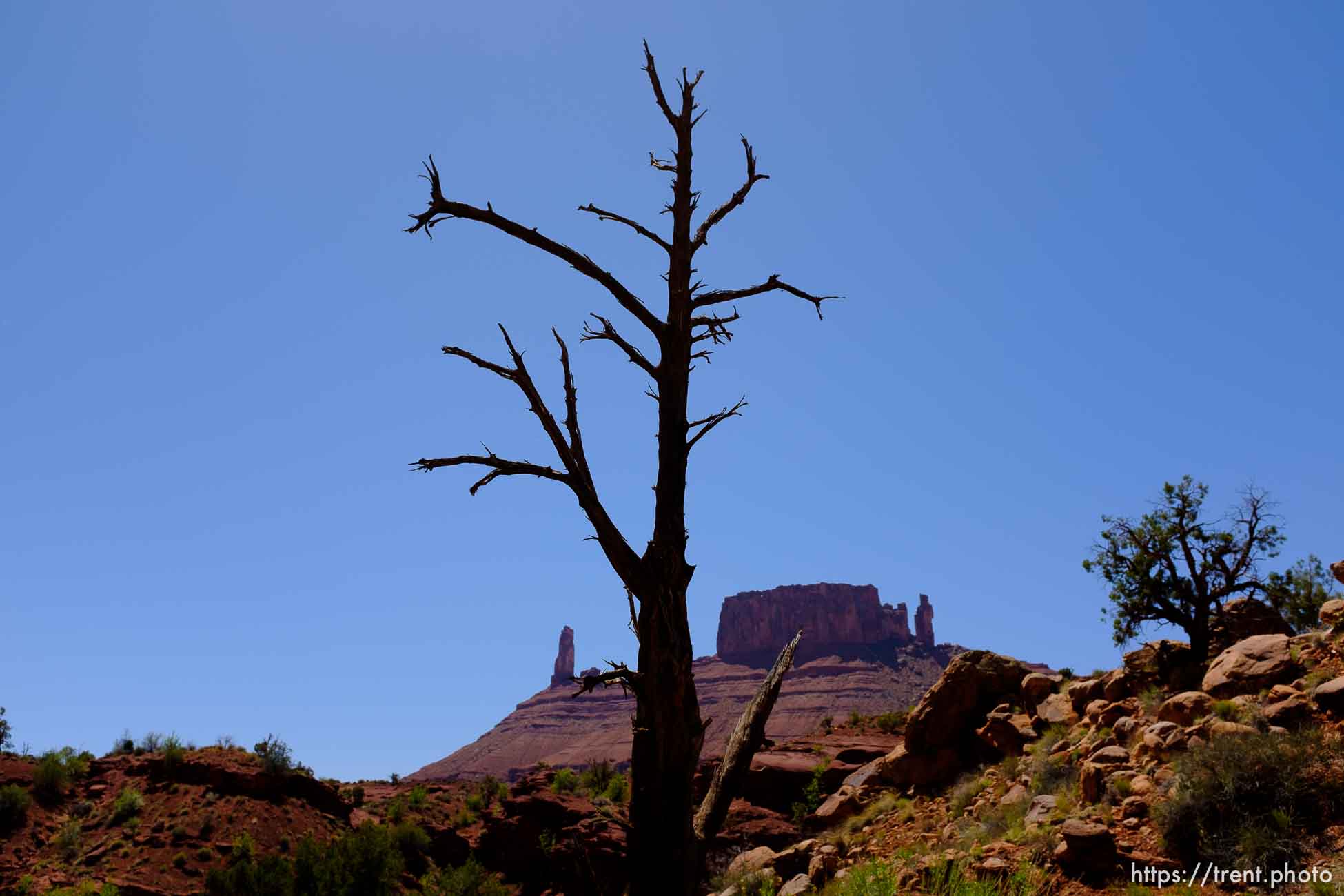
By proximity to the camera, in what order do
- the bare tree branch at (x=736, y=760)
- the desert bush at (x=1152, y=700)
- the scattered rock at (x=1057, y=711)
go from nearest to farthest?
the bare tree branch at (x=736, y=760), the desert bush at (x=1152, y=700), the scattered rock at (x=1057, y=711)

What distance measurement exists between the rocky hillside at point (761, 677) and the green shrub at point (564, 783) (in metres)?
56.9

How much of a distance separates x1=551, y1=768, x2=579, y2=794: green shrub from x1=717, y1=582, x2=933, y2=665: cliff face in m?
106

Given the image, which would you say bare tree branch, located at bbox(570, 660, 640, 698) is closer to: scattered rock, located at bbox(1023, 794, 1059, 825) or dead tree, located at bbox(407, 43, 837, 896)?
dead tree, located at bbox(407, 43, 837, 896)

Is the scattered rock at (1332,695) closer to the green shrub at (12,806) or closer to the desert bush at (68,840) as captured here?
the desert bush at (68,840)

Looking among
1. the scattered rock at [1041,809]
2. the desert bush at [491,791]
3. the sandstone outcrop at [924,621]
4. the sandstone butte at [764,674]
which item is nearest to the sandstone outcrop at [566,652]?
the sandstone butte at [764,674]

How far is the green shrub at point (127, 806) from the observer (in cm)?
3042

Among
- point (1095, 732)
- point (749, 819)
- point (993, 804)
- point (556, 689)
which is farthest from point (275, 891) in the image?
point (556, 689)

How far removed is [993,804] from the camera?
17.1 meters

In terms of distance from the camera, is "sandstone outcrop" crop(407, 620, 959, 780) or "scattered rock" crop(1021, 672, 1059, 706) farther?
"sandstone outcrop" crop(407, 620, 959, 780)

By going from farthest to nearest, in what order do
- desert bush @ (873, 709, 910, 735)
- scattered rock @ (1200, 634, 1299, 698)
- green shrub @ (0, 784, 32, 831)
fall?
A: 1. desert bush @ (873, 709, 910, 735)
2. green shrub @ (0, 784, 32, 831)
3. scattered rock @ (1200, 634, 1299, 698)

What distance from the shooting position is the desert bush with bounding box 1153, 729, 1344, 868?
33.4ft

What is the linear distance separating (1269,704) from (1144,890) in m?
4.65

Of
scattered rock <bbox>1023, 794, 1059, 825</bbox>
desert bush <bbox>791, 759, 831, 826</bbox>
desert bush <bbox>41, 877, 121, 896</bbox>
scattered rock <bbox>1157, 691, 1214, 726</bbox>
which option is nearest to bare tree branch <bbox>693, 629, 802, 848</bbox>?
scattered rock <bbox>1023, 794, 1059, 825</bbox>

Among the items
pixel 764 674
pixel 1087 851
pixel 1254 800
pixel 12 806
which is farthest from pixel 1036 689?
pixel 764 674
